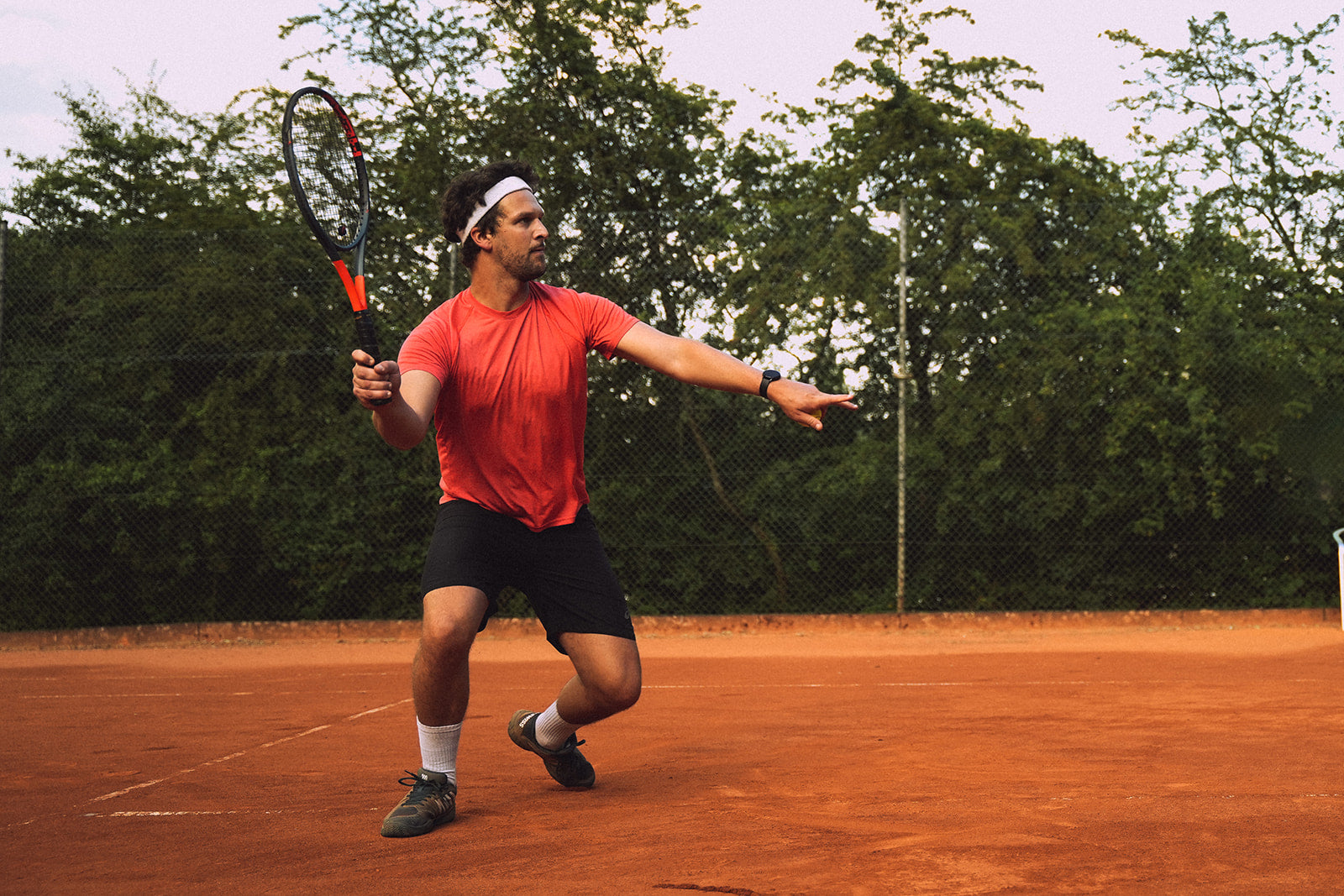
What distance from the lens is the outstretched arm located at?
322 centimetres

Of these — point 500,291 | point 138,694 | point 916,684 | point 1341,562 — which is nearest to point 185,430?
point 138,694

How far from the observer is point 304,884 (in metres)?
2.82

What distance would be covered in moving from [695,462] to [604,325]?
20.2 feet

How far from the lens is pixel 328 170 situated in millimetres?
4215

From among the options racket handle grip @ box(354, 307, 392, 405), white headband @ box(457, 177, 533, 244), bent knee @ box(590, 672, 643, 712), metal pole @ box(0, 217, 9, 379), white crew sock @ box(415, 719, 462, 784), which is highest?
metal pole @ box(0, 217, 9, 379)

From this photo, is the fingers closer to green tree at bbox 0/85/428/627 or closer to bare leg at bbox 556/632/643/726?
bare leg at bbox 556/632/643/726

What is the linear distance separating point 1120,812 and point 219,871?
222cm

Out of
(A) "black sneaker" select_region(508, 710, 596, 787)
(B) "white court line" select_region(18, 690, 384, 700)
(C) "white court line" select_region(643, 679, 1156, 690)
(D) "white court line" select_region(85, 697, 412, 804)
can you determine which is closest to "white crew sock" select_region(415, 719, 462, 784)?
(A) "black sneaker" select_region(508, 710, 596, 787)

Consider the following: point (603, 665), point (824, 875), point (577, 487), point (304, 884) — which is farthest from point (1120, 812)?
point (304, 884)

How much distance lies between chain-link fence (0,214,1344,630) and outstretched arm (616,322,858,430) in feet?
20.5

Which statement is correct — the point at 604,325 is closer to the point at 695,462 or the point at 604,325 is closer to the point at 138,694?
the point at 138,694

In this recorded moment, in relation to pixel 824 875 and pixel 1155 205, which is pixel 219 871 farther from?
pixel 1155 205

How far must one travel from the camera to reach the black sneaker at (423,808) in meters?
3.28

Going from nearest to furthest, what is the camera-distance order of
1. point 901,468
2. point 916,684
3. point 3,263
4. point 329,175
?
point 329,175 < point 916,684 < point 901,468 < point 3,263
